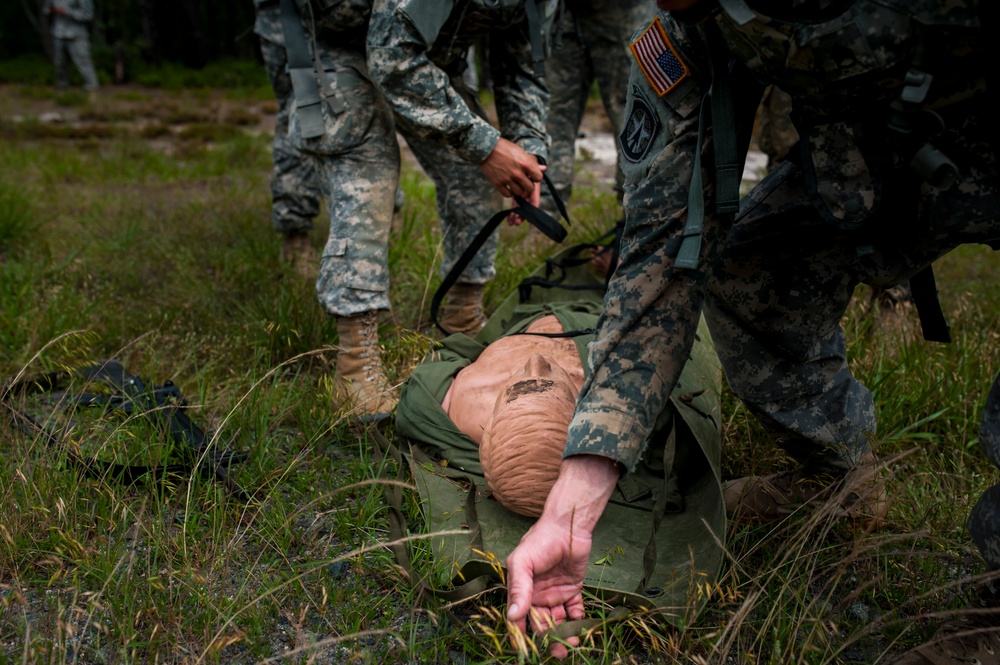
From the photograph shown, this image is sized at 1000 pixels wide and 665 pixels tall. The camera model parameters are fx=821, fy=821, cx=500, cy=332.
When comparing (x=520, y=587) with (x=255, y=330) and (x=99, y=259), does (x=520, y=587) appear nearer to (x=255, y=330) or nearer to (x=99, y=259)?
(x=255, y=330)

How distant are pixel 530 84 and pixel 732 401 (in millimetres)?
1559

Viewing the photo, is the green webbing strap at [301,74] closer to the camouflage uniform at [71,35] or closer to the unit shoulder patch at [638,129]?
the unit shoulder patch at [638,129]

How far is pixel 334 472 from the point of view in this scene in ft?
8.29

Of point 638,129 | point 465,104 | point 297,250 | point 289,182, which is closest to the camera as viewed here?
point 638,129

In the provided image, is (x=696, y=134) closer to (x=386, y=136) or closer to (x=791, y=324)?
(x=791, y=324)

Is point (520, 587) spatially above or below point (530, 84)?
below

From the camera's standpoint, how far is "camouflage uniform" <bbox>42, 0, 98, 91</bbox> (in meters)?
13.8

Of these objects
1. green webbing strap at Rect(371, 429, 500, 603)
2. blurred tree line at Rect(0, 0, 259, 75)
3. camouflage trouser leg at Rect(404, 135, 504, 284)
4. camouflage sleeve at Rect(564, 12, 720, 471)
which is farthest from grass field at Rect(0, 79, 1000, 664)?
blurred tree line at Rect(0, 0, 259, 75)

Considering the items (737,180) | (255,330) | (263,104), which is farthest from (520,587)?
(263,104)

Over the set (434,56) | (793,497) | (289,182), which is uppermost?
(434,56)

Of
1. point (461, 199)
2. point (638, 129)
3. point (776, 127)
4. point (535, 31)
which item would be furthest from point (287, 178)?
point (638, 129)

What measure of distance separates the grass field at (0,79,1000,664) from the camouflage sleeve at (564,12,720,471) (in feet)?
1.45

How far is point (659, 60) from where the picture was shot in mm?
1752

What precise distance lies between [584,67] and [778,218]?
125 inches
